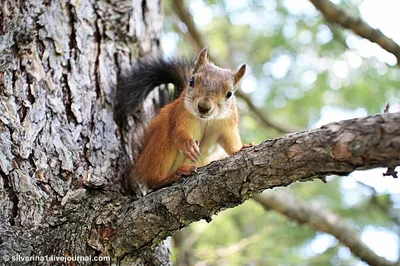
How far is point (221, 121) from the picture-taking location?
2342 millimetres

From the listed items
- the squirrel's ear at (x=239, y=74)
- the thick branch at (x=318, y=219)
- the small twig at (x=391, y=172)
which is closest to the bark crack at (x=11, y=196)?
the squirrel's ear at (x=239, y=74)

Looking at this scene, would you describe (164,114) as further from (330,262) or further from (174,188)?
(330,262)

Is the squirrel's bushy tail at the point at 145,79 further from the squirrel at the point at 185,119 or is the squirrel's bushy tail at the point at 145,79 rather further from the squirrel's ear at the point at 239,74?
the squirrel's ear at the point at 239,74

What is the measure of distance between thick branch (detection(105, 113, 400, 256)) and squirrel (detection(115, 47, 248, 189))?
1.24 ft

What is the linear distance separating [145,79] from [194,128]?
366mm

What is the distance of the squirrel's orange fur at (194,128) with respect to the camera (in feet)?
7.07

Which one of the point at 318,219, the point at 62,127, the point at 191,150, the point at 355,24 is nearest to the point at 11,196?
the point at 62,127

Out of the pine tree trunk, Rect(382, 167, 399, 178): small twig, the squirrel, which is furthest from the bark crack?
Rect(382, 167, 399, 178): small twig

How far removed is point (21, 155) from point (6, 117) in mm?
159

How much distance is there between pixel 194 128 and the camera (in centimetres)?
229

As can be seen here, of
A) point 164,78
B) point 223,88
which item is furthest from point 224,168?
point 164,78

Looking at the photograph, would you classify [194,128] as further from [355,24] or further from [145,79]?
[355,24]

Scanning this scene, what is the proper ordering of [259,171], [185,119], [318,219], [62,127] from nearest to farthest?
[259,171]
[62,127]
[185,119]
[318,219]

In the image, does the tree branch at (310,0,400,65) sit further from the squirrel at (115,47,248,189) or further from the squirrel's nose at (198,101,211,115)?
the squirrel's nose at (198,101,211,115)
